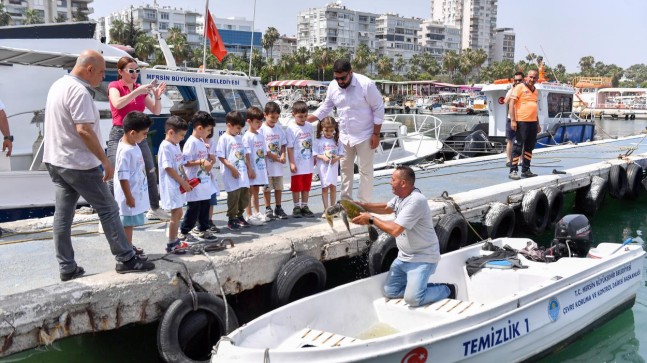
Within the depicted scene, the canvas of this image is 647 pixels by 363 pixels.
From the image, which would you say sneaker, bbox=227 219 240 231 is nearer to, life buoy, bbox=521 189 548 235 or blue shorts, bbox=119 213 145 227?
blue shorts, bbox=119 213 145 227

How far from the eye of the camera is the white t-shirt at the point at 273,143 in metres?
7.40

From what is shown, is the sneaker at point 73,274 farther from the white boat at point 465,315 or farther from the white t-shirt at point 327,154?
the white t-shirt at point 327,154

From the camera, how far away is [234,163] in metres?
6.81

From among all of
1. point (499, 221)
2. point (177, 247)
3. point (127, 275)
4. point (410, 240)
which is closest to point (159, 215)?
point (177, 247)

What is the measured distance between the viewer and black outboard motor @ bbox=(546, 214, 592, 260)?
23.9 feet

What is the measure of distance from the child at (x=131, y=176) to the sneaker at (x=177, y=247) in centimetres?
32

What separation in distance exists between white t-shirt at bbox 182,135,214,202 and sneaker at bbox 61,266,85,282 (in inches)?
51.0

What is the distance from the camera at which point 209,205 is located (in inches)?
253

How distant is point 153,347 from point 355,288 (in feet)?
7.88

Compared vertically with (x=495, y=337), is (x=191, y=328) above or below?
above

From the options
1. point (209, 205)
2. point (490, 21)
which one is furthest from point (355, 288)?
point (490, 21)

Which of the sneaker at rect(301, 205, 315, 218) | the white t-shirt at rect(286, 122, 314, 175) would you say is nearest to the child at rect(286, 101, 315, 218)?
the white t-shirt at rect(286, 122, 314, 175)

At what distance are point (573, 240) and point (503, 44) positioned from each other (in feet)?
626

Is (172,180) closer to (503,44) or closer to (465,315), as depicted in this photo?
(465,315)
